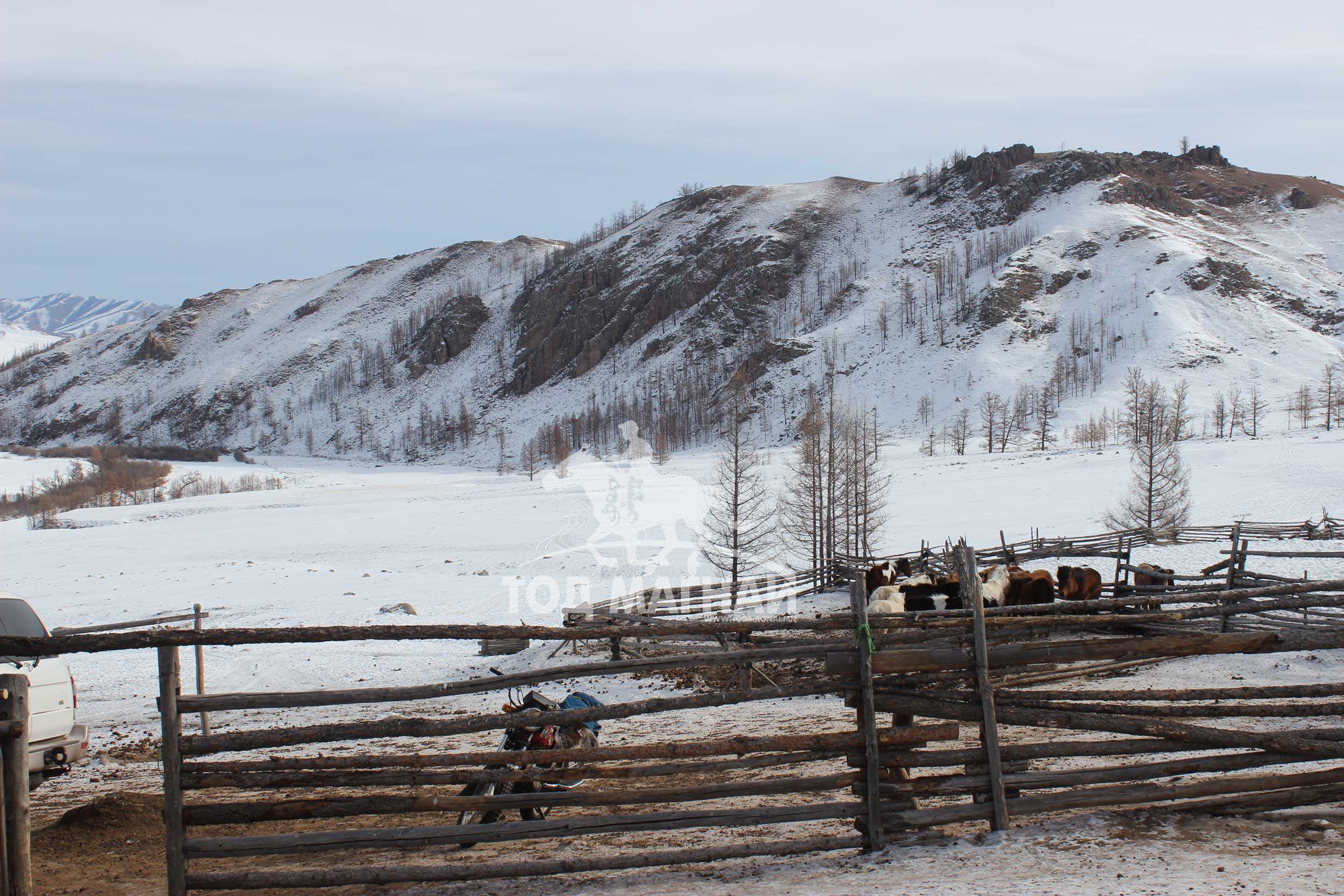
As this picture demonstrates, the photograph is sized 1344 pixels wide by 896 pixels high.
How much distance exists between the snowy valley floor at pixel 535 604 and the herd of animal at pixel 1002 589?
3126 mm

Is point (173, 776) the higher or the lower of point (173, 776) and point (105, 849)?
the higher

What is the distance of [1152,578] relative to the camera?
17797 millimetres

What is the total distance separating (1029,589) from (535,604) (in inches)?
764

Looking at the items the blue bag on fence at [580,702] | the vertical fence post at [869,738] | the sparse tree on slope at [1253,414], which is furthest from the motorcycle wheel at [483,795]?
the sparse tree on slope at [1253,414]

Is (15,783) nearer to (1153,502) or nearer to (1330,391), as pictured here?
(1153,502)

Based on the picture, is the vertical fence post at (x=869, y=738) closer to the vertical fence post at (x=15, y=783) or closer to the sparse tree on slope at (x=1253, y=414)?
the vertical fence post at (x=15, y=783)

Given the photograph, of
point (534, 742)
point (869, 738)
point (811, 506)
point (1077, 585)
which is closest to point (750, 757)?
point (869, 738)

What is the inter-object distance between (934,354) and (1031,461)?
201ft

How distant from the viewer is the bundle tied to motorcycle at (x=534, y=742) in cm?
655

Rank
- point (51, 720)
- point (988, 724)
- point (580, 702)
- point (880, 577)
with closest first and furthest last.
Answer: point (988, 724), point (580, 702), point (51, 720), point (880, 577)

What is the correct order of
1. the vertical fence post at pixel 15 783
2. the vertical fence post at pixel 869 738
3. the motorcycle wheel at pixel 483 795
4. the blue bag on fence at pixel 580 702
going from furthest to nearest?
the blue bag on fence at pixel 580 702 → the motorcycle wheel at pixel 483 795 → the vertical fence post at pixel 869 738 → the vertical fence post at pixel 15 783

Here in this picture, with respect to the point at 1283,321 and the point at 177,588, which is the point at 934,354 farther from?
the point at 177,588

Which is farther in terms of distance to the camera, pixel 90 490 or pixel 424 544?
pixel 90 490

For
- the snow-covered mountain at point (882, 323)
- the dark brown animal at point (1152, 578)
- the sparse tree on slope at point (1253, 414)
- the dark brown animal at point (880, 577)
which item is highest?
the snow-covered mountain at point (882, 323)
